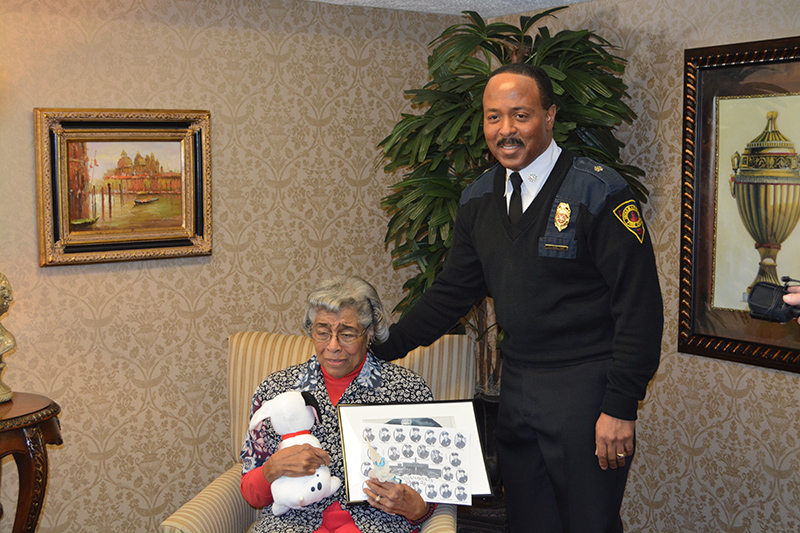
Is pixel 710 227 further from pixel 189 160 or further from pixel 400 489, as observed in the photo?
pixel 189 160

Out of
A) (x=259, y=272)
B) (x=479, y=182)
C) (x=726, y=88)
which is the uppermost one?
(x=726, y=88)

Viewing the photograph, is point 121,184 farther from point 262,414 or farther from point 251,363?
point 262,414

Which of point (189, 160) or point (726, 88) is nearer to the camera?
point (726, 88)

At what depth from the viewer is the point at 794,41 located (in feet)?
8.43

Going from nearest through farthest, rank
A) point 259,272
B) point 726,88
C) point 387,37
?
point 726,88 < point 259,272 < point 387,37

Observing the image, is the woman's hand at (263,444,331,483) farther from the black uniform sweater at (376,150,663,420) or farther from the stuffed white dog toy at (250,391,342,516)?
the black uniform sweater at (376,150,663,420)

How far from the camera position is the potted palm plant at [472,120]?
270 cm

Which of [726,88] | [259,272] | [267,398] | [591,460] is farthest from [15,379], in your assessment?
[726,88]

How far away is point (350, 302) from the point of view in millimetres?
2156

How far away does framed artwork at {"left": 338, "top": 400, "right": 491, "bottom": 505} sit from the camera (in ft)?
6.51

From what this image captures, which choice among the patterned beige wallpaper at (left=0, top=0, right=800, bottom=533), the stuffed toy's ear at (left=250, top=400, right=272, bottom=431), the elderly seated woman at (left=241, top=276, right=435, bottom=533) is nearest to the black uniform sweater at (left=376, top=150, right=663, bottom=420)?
the elderly seated woman at (left=241, top=276, right=435, bottom=533)

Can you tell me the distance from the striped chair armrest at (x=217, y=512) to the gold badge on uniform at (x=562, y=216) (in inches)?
51.2

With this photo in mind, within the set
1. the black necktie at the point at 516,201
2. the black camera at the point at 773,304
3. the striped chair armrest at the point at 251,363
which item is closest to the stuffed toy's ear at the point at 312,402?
the striped chair armrest at the point at 251,363

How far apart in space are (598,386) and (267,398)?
947 mm
